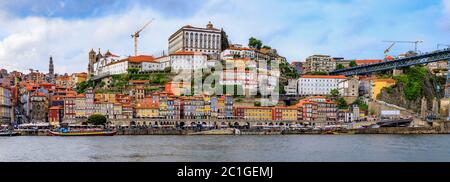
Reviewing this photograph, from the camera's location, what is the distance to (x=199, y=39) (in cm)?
8131

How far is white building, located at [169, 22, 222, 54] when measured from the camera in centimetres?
8044

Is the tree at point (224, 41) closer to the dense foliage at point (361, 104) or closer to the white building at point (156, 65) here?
the white building at point (156, 65)

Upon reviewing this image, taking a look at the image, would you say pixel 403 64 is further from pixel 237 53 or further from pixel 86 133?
pixel 86 133

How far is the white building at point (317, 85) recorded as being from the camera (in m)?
73.6

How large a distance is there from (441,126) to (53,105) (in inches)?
1706

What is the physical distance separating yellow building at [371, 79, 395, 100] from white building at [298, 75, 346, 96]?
5.90 metres

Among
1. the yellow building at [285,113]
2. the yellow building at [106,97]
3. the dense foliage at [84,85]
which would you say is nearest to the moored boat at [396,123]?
the yellow building at [285,113]

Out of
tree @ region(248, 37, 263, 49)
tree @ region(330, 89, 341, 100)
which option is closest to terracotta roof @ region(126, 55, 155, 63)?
tree @ region(248, 37, 263, 49)

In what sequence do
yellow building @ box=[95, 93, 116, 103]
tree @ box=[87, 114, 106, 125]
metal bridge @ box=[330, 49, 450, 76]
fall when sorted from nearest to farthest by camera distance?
tree @ box=[87, 114, 106, 125] → yellow building @ box=[95, 93, 116, 103] → metal bridge @ box=[330, 49, 450, 76]

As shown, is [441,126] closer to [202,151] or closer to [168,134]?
[168,134]

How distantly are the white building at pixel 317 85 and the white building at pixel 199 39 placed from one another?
46.4 feet

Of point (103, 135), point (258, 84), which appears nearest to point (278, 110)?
point (258, 84)

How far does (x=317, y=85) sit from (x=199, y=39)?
18261mm

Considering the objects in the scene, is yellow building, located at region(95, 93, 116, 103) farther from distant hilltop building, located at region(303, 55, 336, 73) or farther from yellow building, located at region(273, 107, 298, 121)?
distant hilltop building, located at region(303, 55, 336, 73)
